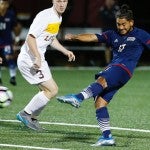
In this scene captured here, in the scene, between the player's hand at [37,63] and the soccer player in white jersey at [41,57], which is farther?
the soccer player in white jersey at [41,57]

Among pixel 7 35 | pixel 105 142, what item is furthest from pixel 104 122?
pixel 7 35

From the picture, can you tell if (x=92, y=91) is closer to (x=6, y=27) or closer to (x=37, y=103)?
(x=37, y=103)

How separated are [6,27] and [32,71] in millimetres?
8004

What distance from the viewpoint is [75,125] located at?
1196 centimetres

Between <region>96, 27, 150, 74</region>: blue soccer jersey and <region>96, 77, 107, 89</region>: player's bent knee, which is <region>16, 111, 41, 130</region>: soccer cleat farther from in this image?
<region>96, 27, 150, 74</region>: blue soccer jersey

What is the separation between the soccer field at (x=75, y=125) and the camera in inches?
399

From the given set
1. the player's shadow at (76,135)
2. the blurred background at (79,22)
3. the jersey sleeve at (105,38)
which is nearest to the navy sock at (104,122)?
the player's shadow at (76,135)

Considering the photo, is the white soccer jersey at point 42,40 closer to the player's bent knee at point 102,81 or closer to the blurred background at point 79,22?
the player's bent knee at point 102,81

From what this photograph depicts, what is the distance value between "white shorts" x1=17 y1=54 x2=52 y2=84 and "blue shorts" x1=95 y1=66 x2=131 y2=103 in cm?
113

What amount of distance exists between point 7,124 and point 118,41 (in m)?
2.72

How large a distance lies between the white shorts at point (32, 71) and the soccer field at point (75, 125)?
0.81 m

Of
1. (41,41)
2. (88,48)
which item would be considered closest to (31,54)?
(41,41)

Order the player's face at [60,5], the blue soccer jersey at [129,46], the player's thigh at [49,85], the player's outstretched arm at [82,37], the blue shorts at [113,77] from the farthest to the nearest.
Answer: the player's thigh at [49,85] < the player's face at [60,5] < the player's outstretched arm at [82,37] < the blue soccer jersey at [129,46] < the blue shorts at [113,77]

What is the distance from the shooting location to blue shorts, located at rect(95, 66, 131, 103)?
1015 cm
